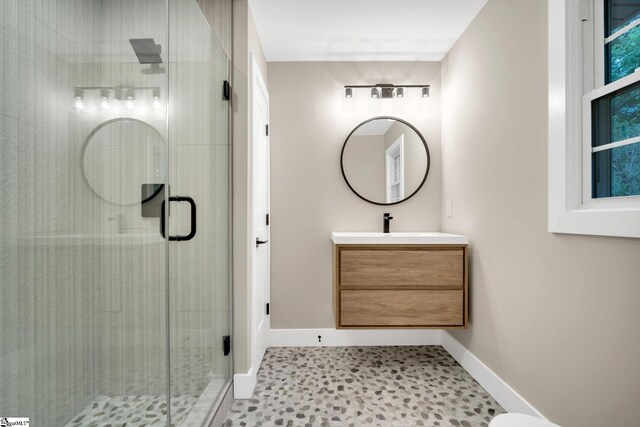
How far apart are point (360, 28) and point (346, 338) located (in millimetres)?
2410

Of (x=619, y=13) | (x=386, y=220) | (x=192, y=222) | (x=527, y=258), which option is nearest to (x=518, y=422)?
(x=527, y=258)

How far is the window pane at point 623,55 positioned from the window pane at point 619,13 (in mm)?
50

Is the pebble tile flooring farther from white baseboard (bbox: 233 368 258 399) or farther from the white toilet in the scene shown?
the white toilet

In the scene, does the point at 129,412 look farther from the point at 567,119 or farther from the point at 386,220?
the point at 386,220

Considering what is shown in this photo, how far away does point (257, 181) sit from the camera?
224 cm

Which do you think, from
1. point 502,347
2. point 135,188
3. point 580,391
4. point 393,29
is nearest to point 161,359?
point 135,188

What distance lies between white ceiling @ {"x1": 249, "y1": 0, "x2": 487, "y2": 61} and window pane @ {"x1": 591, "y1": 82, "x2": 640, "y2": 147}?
46.3 inches

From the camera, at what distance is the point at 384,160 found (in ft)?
8.98

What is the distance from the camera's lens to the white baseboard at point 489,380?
1666 millimetres

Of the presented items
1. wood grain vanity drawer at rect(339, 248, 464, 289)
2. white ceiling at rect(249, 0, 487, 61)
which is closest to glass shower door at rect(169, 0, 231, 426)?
white ceiling at rect(249, 0, 487, 61)

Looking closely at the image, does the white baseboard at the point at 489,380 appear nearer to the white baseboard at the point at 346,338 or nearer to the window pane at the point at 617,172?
the white baseboard at the point at 346,338

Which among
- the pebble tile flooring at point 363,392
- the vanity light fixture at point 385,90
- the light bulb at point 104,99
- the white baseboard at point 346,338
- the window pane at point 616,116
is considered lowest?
the pebble tile flooring at point 363,392

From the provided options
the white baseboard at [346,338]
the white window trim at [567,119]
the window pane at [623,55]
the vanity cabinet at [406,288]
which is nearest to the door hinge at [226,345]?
the vanity cabinet at [406,288]

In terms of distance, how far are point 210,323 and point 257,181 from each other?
101 centimetres
